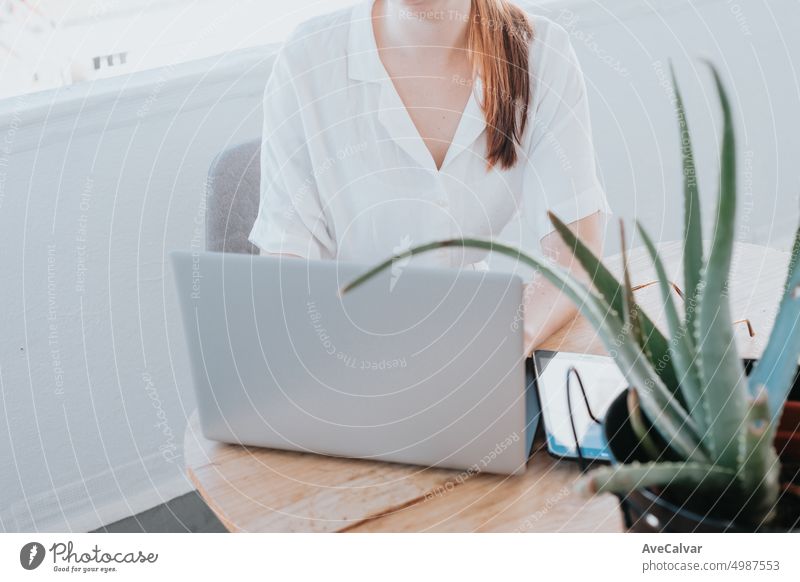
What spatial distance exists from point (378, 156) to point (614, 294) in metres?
0.51

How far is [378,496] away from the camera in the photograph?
56cm

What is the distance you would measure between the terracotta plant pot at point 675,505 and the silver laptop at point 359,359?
3.2 inches

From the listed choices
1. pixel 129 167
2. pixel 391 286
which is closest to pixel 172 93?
pixel 129 167

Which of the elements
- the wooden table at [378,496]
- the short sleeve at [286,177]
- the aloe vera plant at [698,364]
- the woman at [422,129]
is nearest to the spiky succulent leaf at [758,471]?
the aloe vera plant at [698,364]

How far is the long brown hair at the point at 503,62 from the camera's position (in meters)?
0.87

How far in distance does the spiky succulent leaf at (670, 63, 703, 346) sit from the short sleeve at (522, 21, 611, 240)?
1.30 ft

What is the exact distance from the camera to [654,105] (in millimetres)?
1456

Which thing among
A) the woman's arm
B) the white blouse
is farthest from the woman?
the woman's arm

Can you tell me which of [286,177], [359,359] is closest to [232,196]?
[286,177]

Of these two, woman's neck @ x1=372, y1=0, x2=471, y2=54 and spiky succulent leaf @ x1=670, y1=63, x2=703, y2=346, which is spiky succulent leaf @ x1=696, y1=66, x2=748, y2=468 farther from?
woman's neck @ x1=372, y1=0, x2=471, y2=54

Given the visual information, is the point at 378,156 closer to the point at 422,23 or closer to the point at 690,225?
the point at 422,23

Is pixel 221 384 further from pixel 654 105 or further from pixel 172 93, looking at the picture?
pixel 654 105

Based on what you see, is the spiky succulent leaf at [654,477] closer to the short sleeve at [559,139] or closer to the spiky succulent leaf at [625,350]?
the spiky succulent leaf at [625,350]
